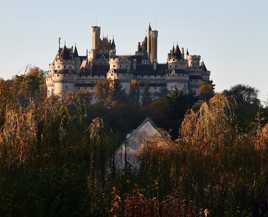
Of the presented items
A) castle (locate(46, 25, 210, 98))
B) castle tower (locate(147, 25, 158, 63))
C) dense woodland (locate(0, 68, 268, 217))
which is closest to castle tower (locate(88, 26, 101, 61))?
castle (locate(46, 25, 210, 98))

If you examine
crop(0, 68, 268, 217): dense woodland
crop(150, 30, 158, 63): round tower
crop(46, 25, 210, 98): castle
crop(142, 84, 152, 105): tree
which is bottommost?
crop(0, 68, 268, 217): dense woodland

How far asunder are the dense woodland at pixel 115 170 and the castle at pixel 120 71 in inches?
3130

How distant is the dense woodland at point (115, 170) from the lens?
15.3 m

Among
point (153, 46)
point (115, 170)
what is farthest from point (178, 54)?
point (115, 170)

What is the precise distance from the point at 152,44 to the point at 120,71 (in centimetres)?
1166

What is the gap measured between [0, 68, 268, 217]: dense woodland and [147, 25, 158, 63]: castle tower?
88859 mm

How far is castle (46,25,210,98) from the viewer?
108m

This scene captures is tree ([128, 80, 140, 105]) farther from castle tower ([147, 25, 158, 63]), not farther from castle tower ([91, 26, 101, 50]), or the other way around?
castle tower ([91, 26, 101, 50])

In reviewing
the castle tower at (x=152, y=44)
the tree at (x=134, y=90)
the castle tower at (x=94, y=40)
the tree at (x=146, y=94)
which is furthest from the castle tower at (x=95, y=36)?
the tree at (x=146, y=94)

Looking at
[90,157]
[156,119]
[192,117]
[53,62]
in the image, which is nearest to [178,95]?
[156,119]

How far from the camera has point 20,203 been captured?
49.5 ft

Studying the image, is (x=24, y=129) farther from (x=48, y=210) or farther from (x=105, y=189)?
(x=48, y=210)

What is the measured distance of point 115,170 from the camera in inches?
945

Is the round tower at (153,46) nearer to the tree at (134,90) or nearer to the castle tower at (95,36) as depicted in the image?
the castle tower at (95,36)
